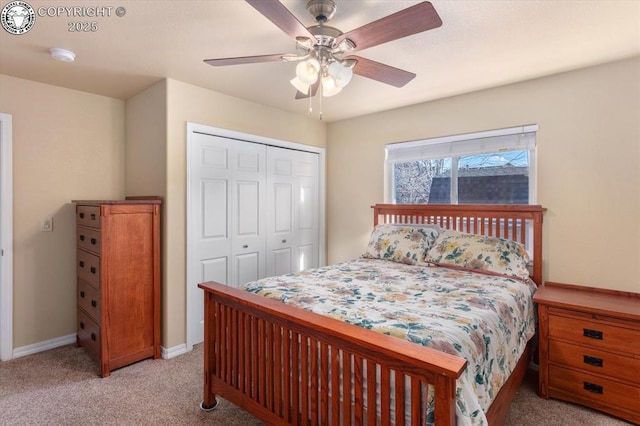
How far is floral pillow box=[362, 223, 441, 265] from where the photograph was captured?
2951 mm

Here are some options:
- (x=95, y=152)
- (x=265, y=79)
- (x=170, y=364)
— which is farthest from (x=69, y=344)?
(x=265, y=79)

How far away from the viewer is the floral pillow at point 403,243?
9.68 ft

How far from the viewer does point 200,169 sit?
2996mm

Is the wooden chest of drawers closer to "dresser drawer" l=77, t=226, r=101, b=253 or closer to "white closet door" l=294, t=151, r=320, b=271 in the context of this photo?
"dresser drawer" l=77, t=226, r=101, b=253

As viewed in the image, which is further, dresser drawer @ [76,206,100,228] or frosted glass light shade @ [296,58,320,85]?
dresser drawer @ [76,206,100,228]

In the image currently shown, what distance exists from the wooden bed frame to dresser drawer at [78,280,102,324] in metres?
1.13

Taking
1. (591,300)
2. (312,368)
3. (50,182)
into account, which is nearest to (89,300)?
(50,182)

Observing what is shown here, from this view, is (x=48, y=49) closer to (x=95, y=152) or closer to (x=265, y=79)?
(x=95, y=152)

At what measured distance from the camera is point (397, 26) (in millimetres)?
1433

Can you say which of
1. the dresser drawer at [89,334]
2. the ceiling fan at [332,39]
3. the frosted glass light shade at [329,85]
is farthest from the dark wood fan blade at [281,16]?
the dresser drawer at [89,334]

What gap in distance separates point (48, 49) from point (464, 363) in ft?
9.93

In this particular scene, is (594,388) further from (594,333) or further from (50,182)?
(50,182)

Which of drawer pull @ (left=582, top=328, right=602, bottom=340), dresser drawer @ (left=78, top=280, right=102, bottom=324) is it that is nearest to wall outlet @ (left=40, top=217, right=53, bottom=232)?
dresser drawer @ (left=78, top=280, right=102, bottom=324)

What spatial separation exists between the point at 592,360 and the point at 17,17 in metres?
3.95
